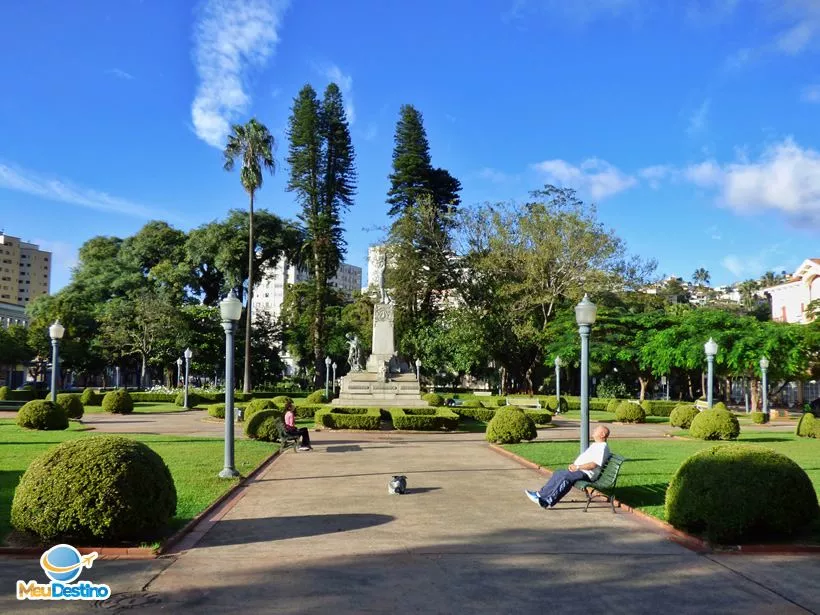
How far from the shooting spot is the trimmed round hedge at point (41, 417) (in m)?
19.7

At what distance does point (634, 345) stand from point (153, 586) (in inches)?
1639

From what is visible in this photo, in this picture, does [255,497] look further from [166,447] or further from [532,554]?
[166,447]

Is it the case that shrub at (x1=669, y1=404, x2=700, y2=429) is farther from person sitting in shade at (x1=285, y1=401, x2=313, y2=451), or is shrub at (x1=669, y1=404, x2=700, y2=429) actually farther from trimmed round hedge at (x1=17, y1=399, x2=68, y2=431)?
trimmed round hedge at (x1=17, y1=399, x2=68, y2=431)

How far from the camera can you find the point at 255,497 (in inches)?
378

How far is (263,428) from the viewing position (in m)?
17.5

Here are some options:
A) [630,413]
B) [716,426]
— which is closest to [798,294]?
[630,413]

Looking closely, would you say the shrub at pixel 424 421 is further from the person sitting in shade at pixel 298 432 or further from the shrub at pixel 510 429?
the person sitting in shade at pixel 298 432

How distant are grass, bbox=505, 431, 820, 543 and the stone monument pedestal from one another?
1144cm

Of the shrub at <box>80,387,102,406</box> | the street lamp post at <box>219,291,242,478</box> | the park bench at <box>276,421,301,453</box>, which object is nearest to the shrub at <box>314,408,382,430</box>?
the park bench at <box>276,421,301,453</box>

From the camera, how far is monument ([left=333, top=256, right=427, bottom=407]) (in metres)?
28.9

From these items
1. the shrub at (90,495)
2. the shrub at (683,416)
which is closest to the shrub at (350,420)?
the shrub at (683,416)

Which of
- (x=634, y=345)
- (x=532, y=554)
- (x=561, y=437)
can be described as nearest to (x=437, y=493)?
(x=532, y=554)

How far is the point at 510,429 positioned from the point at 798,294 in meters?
51.4

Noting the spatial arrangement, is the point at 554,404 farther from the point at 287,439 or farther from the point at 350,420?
the point at 287,439
